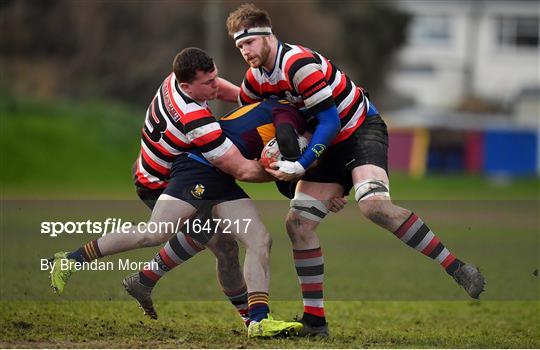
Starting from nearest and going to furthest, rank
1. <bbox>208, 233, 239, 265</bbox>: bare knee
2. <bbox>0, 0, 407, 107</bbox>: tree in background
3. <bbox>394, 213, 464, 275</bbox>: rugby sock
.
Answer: <bbox>394, 213, 464, 275</bbox>: rugby sock
<bbox>208, 233, 239, 265</bbox>: bare knee
<bbox>0, 0, 407, 107</bbox>: tree in background

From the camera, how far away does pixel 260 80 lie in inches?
293

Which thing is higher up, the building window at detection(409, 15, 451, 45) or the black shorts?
the black shorts

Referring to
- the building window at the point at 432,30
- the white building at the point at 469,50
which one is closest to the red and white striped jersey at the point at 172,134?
the white building at the point at 469,50

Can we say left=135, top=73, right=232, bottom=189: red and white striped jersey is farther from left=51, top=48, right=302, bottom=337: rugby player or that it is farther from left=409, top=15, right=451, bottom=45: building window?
left=409, top=15, right=451, bottom=45: building window

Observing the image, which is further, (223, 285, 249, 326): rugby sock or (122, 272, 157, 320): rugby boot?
(223, 285, 249, 326): rugby sock

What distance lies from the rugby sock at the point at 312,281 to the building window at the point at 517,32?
53.4 metres

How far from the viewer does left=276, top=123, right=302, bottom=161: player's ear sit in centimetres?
703

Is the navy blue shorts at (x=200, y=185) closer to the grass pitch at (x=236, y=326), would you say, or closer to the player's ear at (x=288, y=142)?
the player's ear at (x=288, y=142)

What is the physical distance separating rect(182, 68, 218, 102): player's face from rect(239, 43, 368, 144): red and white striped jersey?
0.43 metres

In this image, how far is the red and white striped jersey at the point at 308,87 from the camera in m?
7.09

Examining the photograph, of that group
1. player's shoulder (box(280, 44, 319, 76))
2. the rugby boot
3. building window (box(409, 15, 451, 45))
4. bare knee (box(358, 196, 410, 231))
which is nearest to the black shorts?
bare knee (box(358, 196, 410, 231))

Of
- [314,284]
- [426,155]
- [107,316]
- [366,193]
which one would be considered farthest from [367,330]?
[426,155]

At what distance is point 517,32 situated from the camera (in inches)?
2325

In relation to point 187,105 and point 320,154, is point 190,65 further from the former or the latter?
point 320,154
